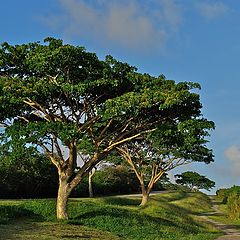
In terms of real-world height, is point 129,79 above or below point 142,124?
above

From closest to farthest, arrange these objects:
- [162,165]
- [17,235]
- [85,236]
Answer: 1. [17,235]
2. [85,236]
3. [162,165]

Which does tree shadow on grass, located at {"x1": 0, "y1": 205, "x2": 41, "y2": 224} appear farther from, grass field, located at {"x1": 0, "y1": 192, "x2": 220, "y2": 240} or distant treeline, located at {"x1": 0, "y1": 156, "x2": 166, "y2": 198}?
distant treeline, located at {"x1": 0, "y1": 156, "x2": 166, "y2": 198}

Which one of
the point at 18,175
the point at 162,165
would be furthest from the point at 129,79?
the point at 18,175

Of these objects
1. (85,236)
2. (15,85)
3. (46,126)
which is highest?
(15,85)

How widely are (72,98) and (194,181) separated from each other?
8200 cm

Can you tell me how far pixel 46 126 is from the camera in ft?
66.1

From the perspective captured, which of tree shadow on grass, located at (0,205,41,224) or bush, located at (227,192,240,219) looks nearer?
tree shadow on grass, located at (0,205,41,224)

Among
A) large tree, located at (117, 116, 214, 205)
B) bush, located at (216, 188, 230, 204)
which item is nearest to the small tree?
bush, located at (216, 188, 230, 204)

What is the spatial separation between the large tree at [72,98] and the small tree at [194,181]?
249ft

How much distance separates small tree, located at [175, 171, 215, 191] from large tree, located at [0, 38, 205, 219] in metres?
75.9

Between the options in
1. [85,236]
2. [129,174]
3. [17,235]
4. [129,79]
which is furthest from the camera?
[129,174]

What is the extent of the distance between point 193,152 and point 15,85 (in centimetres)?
3048

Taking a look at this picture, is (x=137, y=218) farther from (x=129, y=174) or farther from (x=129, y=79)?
(x=129, y=174)

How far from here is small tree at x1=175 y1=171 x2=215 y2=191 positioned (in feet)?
324
